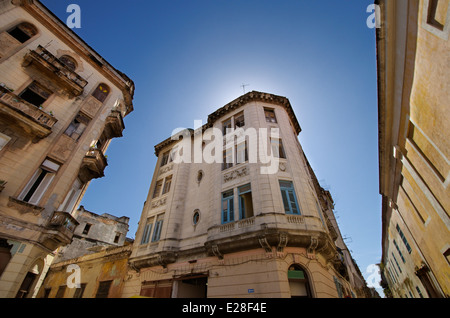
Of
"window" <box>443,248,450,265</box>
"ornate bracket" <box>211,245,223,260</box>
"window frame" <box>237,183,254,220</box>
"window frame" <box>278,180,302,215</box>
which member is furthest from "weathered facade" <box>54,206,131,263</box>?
"window" <box>443,248,450,265</box>

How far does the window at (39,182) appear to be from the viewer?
40.8 ft

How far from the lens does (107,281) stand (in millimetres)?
17531

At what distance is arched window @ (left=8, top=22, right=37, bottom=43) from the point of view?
1489 cm

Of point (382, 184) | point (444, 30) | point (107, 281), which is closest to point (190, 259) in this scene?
point (107, 281)

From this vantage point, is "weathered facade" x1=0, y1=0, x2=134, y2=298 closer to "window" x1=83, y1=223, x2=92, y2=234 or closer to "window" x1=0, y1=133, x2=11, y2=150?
"window" x1=0, y1=133, x2=11, y2=150

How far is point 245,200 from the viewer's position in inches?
584

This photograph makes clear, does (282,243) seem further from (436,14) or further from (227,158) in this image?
(436,14)

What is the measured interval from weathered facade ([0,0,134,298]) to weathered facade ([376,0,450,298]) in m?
19.5

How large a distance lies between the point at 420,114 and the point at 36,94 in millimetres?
23130

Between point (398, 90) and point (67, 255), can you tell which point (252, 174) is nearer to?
point (398, 90)

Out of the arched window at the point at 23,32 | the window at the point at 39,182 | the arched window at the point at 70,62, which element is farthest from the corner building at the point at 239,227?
the arched window at the point at 23,32

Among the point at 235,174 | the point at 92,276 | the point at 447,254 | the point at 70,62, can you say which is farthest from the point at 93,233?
the point at 447,254

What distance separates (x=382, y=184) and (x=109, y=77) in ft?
90.1

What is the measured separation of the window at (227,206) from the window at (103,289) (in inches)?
471
